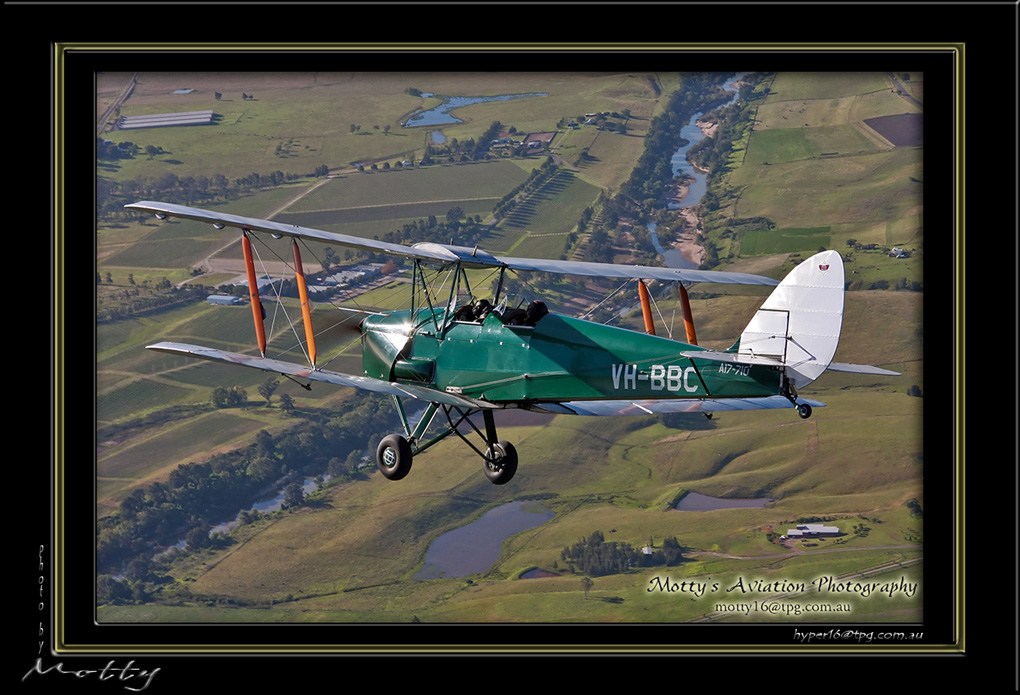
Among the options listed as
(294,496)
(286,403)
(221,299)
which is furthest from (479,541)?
(221,299)

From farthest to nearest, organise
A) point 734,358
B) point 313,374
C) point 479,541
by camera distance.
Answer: point 479,541
point 313,374
point 734,358

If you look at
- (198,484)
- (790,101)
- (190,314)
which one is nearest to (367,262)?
(190,314)

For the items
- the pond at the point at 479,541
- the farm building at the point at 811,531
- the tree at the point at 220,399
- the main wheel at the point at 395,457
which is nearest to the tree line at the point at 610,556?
the pond at the point at 479,541

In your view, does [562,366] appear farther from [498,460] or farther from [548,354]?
[498,460]

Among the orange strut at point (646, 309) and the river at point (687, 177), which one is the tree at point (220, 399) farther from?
the orange strut at point (646, 309)

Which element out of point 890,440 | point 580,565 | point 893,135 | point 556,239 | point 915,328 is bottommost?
point 580,565

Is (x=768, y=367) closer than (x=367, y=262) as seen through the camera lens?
Yes
